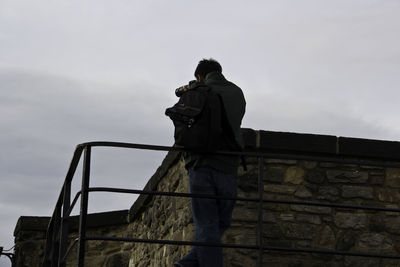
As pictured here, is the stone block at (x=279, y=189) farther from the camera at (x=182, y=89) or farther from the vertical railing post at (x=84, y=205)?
the vertical railing post at (x=84, y=205)

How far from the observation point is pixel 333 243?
7.13m

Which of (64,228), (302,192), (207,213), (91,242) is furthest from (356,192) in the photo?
(91,242)

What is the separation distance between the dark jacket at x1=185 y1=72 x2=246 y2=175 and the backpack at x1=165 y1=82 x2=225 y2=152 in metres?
0.07

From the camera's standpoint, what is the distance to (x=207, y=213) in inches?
214

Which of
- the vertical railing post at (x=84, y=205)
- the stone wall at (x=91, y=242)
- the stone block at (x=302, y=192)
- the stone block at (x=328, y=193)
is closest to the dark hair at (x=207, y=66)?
the vertical railing post at (x=84, y=205)

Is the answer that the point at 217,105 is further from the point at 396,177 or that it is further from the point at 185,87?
the point at 396,177

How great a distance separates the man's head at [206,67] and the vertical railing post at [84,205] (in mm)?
1191

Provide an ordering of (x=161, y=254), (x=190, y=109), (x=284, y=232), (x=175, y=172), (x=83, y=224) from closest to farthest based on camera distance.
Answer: (x=83, y=224), (x=190, y=109), (x=284, y=232), (x=175, y=172), (x=161, y=254)

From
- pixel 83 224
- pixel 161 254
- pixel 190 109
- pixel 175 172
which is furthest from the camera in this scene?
pixel 161 254

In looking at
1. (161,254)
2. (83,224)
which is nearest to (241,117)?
(83,224)

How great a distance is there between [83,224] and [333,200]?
303cm

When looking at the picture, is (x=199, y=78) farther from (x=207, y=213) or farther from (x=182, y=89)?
(x=207, y=213)

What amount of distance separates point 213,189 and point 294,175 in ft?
6.36

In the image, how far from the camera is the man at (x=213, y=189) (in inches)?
212
